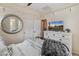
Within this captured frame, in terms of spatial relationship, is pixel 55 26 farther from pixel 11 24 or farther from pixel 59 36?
pixel 11 24

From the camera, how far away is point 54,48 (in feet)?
5.79

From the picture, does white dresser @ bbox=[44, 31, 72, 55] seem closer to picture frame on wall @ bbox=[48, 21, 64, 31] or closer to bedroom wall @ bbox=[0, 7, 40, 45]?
picture frame on wall @ bbox=[48, 21, 64, 31]

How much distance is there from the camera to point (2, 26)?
5.62 feet

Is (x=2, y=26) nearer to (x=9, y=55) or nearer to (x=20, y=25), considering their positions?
(x=20, y=25)

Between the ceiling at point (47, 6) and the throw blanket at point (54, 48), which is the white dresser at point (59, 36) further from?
the ceiling at point (47, 6)

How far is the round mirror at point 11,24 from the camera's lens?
1.72 meters

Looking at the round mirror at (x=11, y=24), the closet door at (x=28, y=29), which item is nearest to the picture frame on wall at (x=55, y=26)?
the closet door at (x=28, y=29)

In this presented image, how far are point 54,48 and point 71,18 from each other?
1.96 feet

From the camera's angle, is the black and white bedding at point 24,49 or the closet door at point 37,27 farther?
the closet door at point 37,27

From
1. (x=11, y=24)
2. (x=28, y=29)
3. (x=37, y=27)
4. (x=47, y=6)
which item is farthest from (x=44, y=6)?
(x=11, y=24)

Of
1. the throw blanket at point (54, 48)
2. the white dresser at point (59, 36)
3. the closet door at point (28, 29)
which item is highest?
the closet door at point (28, 29)

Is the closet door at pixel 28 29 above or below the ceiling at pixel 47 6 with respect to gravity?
below

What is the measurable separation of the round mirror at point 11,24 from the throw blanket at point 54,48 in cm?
56

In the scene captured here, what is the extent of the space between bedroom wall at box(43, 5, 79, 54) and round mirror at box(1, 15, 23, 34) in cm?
51
